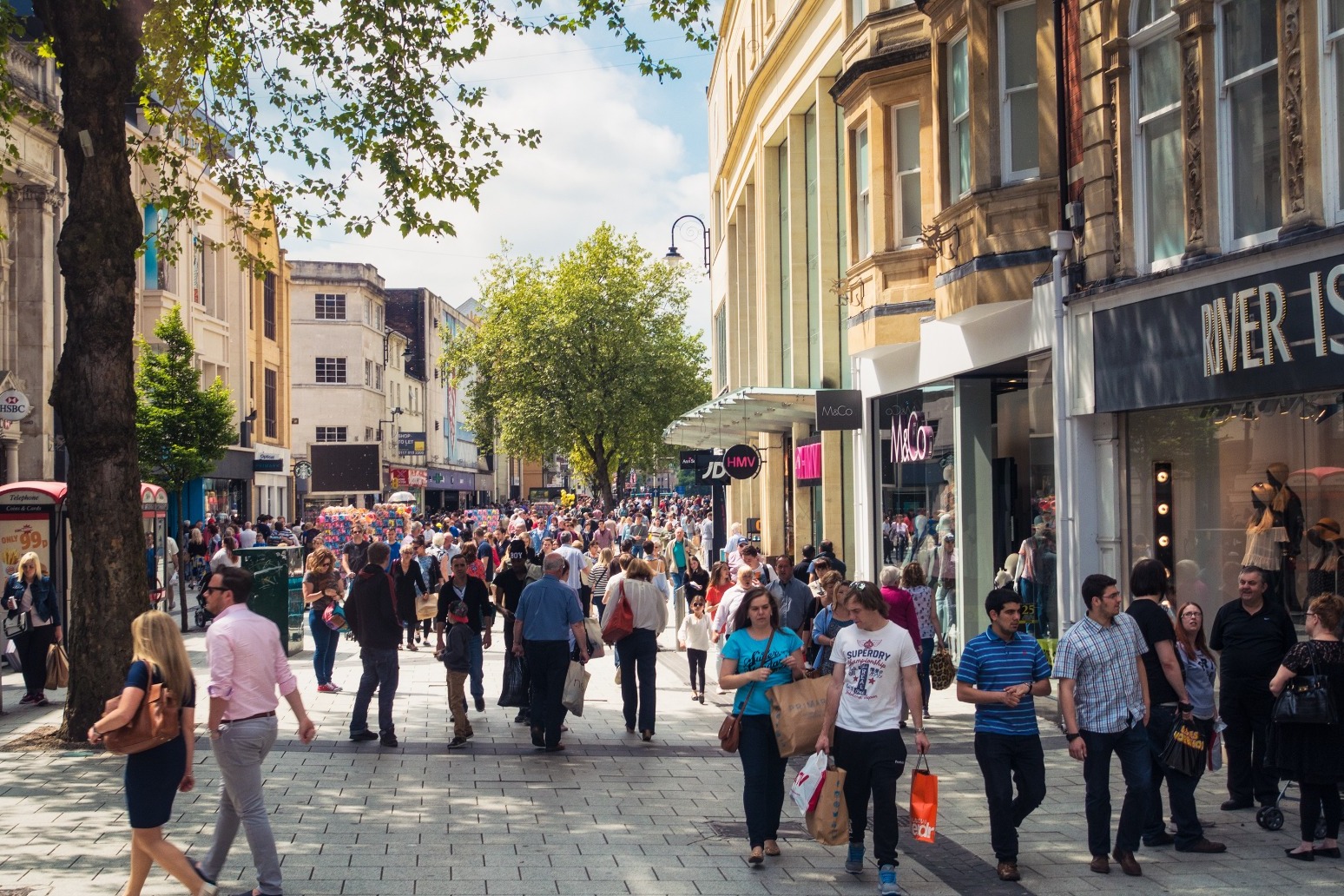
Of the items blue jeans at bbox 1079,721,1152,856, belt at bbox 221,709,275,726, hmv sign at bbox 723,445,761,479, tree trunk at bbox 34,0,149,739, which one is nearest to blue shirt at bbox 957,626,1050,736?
blue jeans at bbox 1079,721,1152,856

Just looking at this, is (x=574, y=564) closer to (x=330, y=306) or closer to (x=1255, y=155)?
(x=1255, y=155)

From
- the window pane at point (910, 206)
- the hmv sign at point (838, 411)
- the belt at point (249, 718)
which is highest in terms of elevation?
the window pane at point (910, 206)

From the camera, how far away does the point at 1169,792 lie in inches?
326

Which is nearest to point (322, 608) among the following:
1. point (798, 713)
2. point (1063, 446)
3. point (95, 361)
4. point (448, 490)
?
point (95, 361)

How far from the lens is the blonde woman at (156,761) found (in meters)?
6.50

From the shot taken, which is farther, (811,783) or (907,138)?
(907,138)

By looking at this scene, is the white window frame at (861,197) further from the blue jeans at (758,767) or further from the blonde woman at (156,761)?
the blonde woman at (156,761)

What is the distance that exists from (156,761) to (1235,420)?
9172mm

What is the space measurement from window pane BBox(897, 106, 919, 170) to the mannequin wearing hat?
874cm

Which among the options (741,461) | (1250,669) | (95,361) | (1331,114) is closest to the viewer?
(1250,669)

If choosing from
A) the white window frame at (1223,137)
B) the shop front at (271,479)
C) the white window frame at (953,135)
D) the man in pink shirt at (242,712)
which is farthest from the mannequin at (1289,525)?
the shop front at (271,479)

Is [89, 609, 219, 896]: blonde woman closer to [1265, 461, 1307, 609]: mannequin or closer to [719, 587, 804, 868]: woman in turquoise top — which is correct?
[719, 587, 804, 868]: woman in turquoise top

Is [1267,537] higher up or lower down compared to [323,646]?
higher up

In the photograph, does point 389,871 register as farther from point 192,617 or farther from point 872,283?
point 192,617
